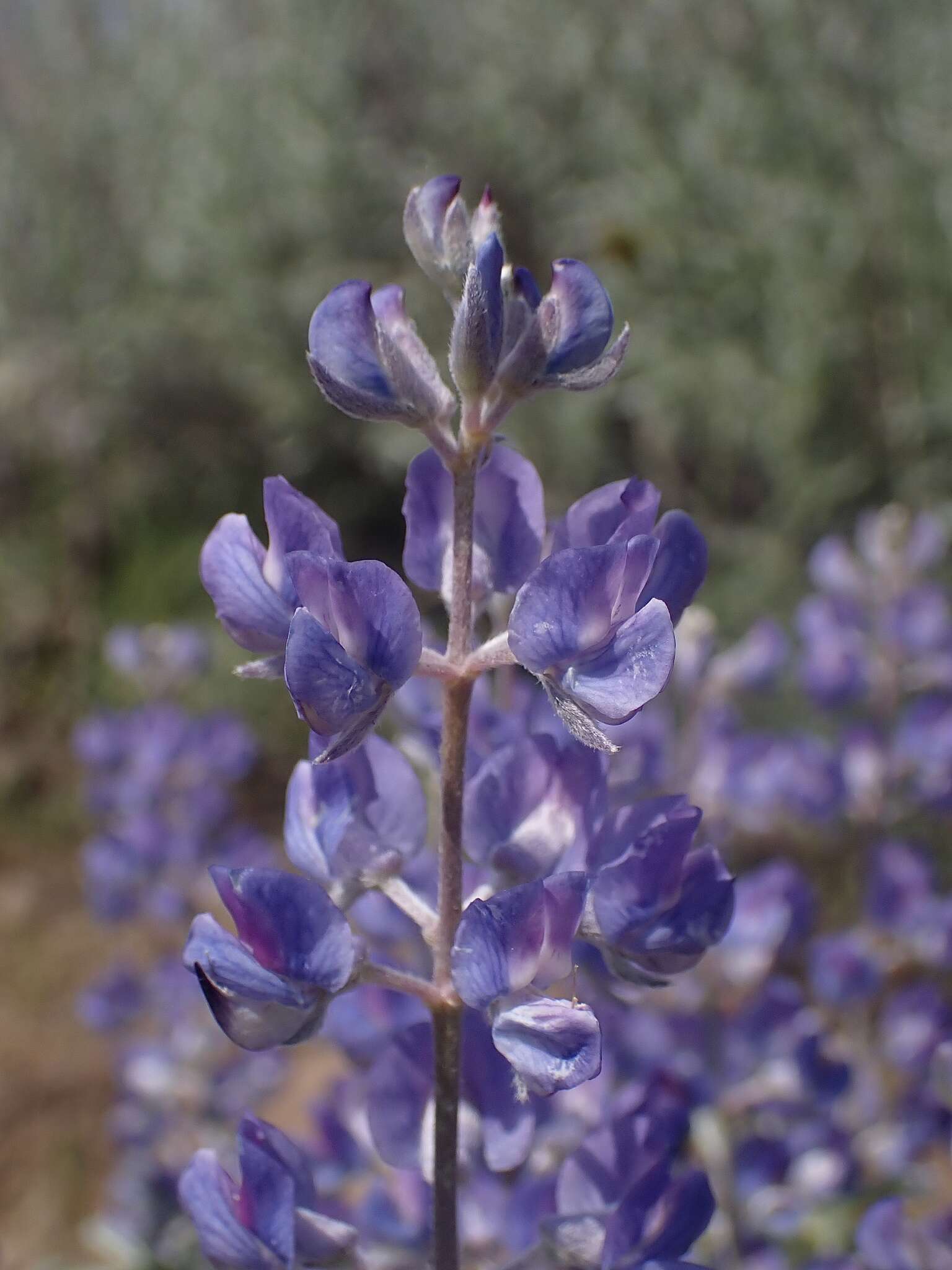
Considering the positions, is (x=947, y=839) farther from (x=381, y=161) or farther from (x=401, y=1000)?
(x=381, y=161)

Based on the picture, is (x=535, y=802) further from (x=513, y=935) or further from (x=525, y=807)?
(x=513, y=935)

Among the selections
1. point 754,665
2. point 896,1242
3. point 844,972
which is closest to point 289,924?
point 896,1242

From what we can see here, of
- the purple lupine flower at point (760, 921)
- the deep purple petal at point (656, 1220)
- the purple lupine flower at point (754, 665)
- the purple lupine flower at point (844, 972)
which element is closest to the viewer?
the deep purple petal at point (656, 1220)

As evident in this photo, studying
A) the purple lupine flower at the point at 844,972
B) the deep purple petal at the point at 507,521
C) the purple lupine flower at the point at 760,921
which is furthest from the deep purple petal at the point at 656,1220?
the purple lupine flower at the point at 844,972

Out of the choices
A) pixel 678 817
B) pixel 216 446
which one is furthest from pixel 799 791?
pixel 216 446

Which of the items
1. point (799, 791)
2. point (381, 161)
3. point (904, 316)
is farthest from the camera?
point (381, 161)

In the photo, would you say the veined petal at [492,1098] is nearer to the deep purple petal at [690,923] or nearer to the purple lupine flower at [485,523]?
the deep purple petal at [690,923]

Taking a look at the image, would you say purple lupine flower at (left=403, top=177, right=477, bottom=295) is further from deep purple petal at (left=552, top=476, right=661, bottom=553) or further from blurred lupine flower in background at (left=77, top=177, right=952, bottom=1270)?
deep purple petal at (left=552, top=476, right=661, bottom=553)

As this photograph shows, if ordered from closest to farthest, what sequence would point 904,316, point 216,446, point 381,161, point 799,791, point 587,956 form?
point 587,956
point 799,791
point 904,316
point 381,161
point 216,446
